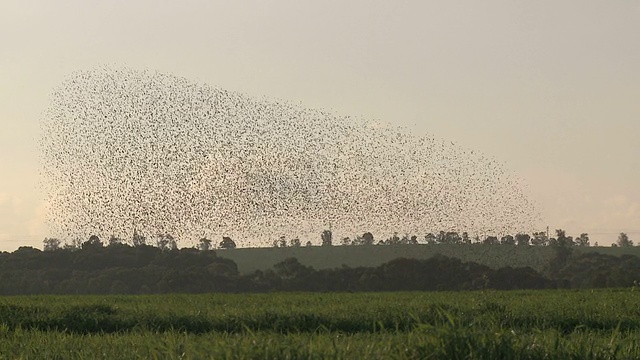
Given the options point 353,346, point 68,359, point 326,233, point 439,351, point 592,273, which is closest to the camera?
point 439,351

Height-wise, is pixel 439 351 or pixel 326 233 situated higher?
pixel 326 233

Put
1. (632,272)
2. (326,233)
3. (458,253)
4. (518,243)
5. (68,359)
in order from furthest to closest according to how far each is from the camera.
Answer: (326,233) < (518,243) < (458,253) < (632,272) < (68,359)

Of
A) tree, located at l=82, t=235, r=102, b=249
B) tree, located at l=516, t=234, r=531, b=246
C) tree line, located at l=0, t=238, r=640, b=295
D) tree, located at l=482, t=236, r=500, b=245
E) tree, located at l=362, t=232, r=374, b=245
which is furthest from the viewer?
tree, located at l=362, t=232, r=374, b=245

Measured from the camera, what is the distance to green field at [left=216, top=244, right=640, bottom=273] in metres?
131

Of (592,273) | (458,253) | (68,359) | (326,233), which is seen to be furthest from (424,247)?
(68,359)

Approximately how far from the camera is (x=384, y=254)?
147000 millimetres

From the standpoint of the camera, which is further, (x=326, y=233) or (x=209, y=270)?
(x=326, y=233)

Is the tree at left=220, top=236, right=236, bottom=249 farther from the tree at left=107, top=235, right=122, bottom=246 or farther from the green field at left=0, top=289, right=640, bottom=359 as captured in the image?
the green field at left=0, top=289, right=640, bottom=359

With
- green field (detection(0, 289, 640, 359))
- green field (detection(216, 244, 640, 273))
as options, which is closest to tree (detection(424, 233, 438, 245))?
green field (detection(216, 244, 640, 273))

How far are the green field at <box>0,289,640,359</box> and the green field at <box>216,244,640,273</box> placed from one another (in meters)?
101

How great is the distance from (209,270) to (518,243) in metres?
76.3

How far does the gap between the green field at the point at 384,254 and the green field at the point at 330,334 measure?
10126 centimetres

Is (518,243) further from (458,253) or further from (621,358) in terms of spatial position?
(621,358)

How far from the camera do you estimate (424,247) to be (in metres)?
149
